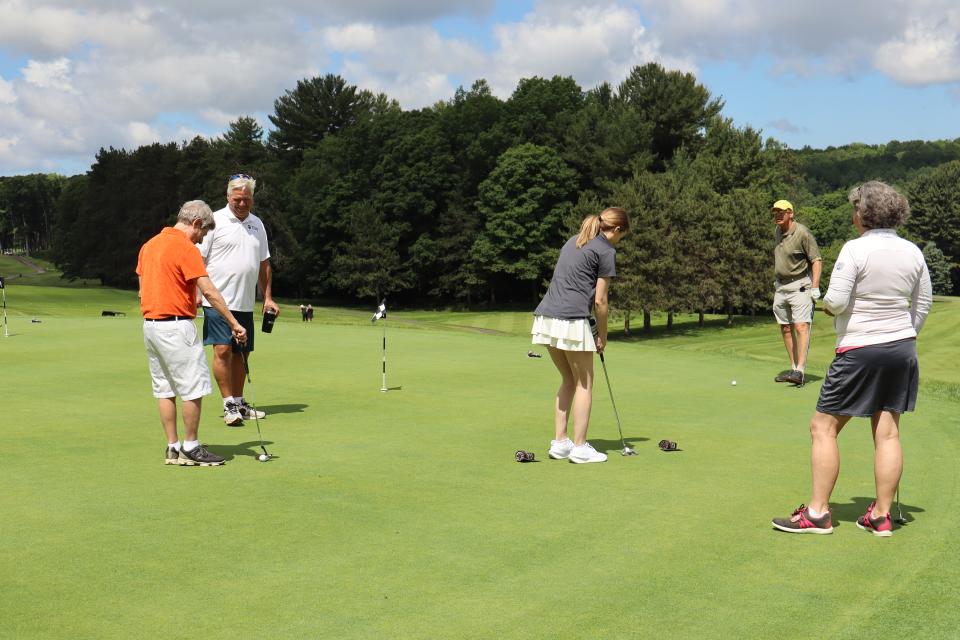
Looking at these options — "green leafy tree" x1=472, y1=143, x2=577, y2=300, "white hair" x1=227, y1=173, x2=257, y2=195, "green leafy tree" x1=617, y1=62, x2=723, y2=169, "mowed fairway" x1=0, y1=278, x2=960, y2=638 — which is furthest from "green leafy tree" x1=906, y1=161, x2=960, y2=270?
"white hair" x1=227, y1=173, x2=257, y2=195

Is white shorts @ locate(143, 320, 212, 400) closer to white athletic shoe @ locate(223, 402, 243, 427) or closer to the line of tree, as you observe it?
white athletic shoe @ locate(223, 402, 243, 427)

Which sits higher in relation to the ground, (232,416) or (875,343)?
→ (875,343)

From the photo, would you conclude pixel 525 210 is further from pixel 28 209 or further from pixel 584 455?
pixel 28 209

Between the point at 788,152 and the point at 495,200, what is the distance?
1196 inches

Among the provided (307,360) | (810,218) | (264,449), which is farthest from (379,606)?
(810,218)

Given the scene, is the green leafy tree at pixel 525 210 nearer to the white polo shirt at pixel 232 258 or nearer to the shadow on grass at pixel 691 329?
the shadow on grass at pixel 691 329

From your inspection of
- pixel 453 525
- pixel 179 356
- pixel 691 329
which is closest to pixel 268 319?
pixel 179 356

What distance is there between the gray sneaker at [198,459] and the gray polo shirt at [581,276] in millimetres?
3053

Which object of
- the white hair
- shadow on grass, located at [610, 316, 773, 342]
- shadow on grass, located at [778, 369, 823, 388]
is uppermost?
the white hair

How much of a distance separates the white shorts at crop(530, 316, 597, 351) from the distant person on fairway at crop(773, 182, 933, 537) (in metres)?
2.31

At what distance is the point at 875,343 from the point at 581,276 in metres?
2.71

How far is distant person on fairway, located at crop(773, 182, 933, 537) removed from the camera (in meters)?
5.87

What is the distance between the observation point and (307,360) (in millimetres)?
15000

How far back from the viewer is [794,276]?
516 inches
